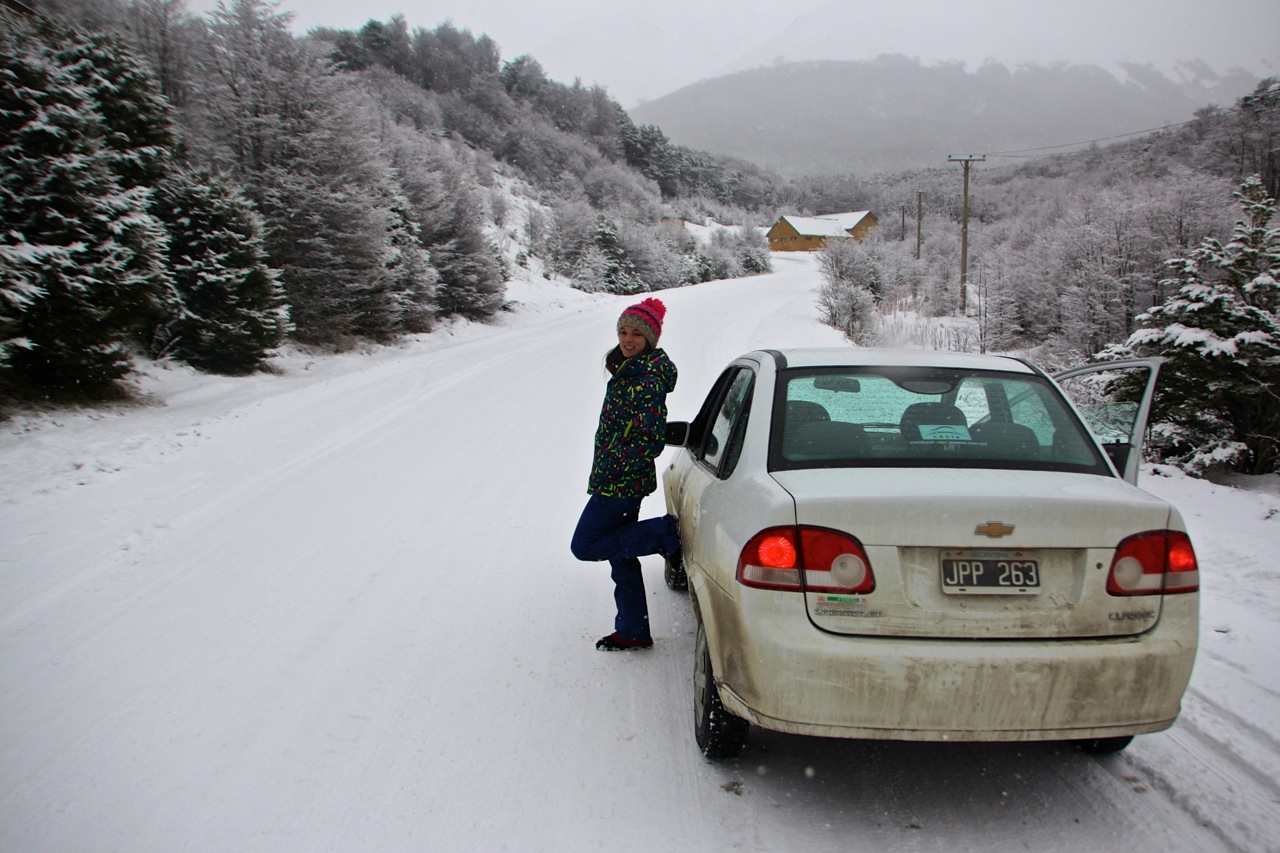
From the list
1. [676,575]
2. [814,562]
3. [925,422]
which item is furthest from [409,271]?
[814,562]

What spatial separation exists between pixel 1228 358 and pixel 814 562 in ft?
27.0

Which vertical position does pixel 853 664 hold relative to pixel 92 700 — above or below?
above

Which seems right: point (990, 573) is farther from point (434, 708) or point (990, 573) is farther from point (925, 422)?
point (434, 708)

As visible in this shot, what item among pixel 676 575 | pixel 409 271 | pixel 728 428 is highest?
pixel 409 271

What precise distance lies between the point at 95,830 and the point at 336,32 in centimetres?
9311

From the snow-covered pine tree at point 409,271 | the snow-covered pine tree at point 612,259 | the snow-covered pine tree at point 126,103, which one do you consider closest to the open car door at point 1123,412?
the snow-covered pine tree at point 126,103

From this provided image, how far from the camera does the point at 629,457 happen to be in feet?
11.4

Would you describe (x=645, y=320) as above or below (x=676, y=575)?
above

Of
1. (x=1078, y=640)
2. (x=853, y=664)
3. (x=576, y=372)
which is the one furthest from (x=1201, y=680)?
(x=576, y=372)

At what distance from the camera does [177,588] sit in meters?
4.38

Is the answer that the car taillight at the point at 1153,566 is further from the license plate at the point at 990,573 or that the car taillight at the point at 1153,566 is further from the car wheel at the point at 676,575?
the car wheel at the point at 676,575

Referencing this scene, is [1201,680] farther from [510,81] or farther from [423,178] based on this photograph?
[510,81]

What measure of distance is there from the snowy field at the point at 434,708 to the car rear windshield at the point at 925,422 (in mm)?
1189

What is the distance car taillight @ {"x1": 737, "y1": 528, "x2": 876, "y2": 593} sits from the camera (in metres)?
2.26
